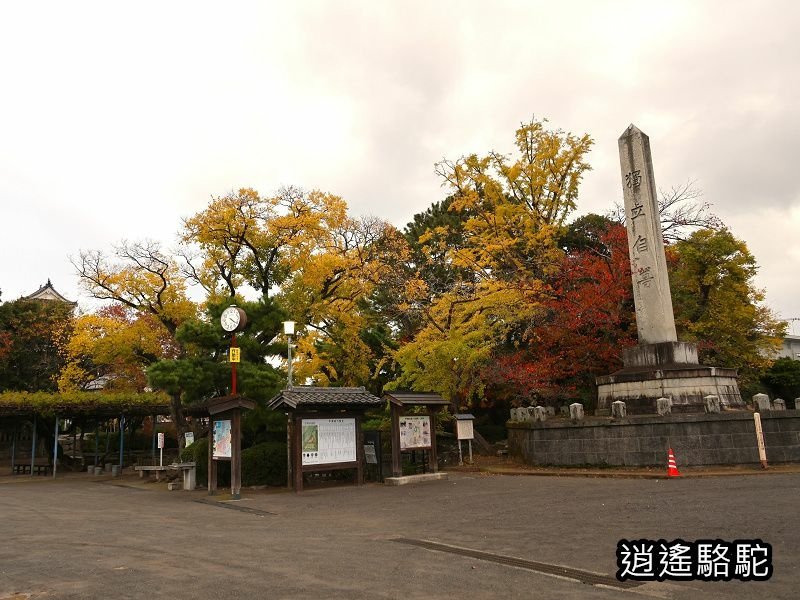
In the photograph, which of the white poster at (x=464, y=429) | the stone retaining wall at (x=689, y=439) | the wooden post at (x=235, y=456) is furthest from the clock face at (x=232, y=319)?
the stone retaining wall at (x=689, y=439)

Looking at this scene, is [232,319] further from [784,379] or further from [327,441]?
[784,379]

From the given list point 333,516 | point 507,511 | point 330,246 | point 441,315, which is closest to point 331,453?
point 333,516

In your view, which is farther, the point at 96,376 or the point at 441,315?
the point at 96,376

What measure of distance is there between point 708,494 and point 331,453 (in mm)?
9525

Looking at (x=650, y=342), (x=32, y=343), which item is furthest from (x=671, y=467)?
(x=32, y=343)

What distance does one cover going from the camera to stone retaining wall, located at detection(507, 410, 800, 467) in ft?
51.0

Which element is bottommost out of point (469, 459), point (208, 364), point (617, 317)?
point (469, 459)

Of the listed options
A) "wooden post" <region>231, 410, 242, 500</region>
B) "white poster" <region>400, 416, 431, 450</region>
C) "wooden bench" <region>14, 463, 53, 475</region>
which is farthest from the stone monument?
"wooden bench" <region>14, 463, 53, 475</region>

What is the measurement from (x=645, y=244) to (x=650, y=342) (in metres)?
3.19

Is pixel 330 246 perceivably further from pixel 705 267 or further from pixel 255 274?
pixel 705 267

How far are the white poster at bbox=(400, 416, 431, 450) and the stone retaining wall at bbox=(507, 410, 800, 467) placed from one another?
470 centimetres

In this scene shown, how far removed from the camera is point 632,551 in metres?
6.02

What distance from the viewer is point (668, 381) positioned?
17.2 metres

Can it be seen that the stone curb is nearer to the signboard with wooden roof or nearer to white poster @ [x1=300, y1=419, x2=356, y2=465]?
the signboard with wooden roof
